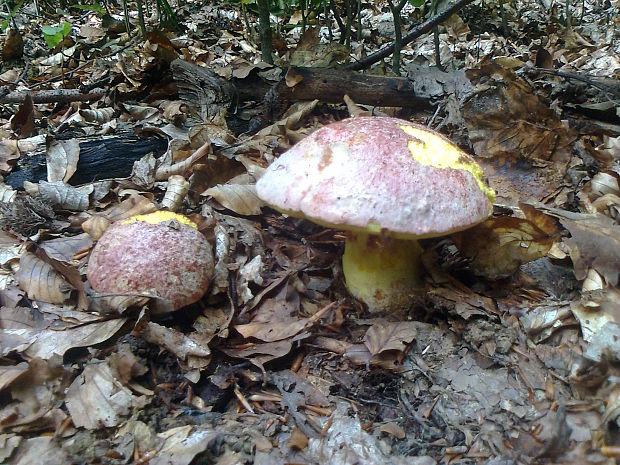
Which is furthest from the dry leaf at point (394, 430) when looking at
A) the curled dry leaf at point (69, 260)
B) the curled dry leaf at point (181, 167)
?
the curled dry leaf at point (181, 167)

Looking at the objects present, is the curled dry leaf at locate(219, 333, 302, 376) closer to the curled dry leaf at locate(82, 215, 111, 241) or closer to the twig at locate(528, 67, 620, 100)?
the curled dry leaf at locate(82, 215, 111, 241)

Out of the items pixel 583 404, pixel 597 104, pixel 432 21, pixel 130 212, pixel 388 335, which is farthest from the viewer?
pixel 432 21

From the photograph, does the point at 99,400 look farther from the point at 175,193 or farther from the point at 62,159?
the point at 62,159

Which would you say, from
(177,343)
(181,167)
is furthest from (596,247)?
(181,167)

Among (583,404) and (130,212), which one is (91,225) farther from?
(583,404)

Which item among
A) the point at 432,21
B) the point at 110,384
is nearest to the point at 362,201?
the point at 110,384

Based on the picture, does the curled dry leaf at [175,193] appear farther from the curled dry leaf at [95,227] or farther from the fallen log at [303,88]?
the fallen log at [303,88]
